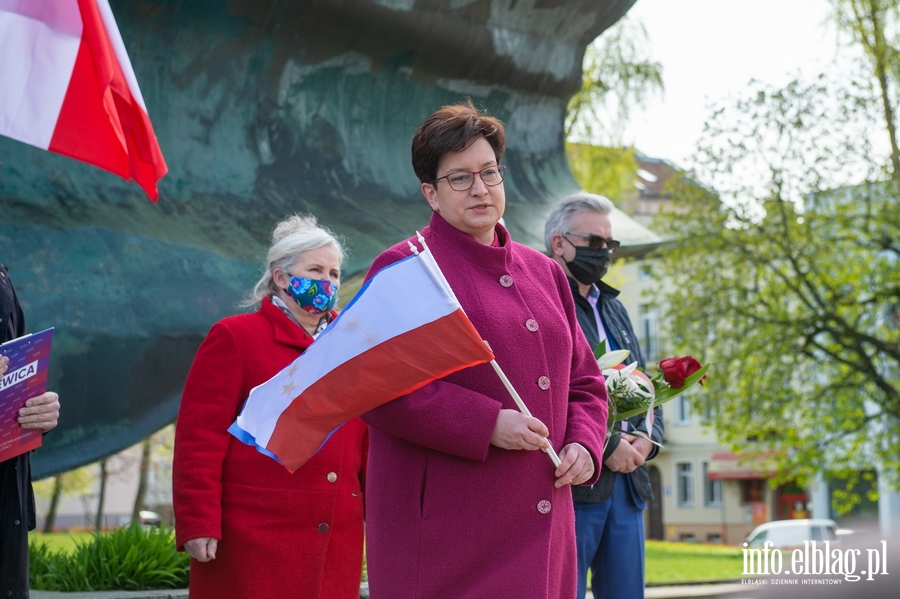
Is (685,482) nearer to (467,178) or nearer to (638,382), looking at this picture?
(638,382)

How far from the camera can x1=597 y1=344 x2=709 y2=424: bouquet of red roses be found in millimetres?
4023

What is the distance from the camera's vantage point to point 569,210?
16.0 ft

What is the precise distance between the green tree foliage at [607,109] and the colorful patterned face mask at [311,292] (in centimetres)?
1617

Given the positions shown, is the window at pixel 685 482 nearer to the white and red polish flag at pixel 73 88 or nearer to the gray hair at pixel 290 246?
the white and red polish flag at pixel 73 88

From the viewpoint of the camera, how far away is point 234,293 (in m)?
6.48

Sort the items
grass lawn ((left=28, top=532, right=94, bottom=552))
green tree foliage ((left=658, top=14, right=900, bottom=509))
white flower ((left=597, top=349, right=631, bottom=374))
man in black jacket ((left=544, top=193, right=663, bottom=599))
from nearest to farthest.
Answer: white flower ((left=597, top=349, right=631, bottom=374)) < man in black jacket ((left=544, top=193, right=663, bottom=599)) < grass lawn ((left=28, top=532, right=94, bottom=552)) < green tree foliage ((left=658, top=14, right=900, bottom=509))

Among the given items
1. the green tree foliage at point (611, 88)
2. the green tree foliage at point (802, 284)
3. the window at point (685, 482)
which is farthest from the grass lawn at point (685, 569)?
the window at point (685, 482)

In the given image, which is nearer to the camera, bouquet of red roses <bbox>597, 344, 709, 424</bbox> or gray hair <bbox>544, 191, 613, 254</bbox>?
bouquet of red roses <bbox>597, 344, 709, 424</bbox>

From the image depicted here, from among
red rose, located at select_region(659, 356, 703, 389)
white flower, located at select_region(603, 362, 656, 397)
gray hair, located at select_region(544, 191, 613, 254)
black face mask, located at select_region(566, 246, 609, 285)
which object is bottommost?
white flower, located at select_region(603, 362, 656, 397)

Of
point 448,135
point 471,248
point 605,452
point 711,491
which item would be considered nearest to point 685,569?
point 605,452

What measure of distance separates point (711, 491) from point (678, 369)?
4546cm

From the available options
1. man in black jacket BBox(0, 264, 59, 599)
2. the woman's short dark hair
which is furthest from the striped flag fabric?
man in black jacket BBox(0, 264, 59, 599)

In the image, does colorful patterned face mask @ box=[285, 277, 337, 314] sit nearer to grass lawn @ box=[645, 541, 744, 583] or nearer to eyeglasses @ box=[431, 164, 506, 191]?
eyeglasses @ box=[431, 164, 506, 191]

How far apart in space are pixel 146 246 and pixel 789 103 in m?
14.9
